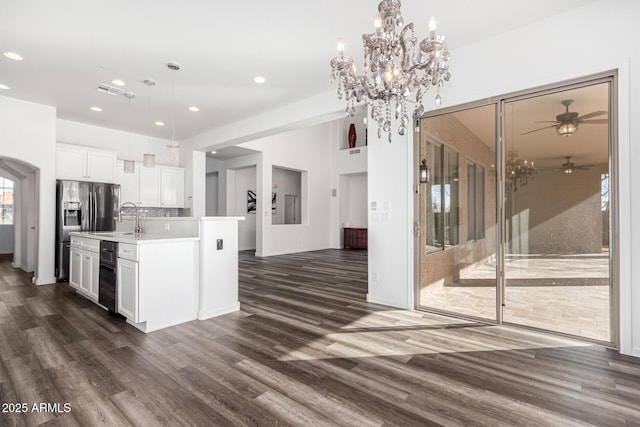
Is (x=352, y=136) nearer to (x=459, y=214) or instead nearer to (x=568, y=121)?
(x=459, y=214)

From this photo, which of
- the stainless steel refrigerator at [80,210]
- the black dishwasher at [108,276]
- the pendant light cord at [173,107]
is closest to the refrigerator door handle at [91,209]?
the stainless steel refrigerator at [80,210]

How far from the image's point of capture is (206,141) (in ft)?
23.5

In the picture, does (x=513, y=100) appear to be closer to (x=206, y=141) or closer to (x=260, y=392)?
(x=260, y=392)

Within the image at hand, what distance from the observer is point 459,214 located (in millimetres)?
3797

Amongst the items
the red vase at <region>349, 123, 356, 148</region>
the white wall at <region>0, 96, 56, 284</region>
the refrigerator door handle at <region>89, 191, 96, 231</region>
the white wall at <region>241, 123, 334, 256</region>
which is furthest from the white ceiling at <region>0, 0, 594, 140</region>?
the red vase at <region>349, 123, 356, 148</region>

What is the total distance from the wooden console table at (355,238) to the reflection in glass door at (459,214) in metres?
6.33

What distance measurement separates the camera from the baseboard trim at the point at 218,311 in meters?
3.52

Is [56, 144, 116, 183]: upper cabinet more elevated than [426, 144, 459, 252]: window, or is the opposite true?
[56, 144, 116, 183]: upper cabinet

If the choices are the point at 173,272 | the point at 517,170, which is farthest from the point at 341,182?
the point at 173,272

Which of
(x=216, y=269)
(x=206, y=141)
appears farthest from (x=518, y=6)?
(x=206, y=141)

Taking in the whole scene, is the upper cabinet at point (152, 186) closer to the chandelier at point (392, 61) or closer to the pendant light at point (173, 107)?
the pendant light at point (173, 107)

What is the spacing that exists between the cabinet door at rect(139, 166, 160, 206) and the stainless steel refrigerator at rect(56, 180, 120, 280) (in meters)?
0.89

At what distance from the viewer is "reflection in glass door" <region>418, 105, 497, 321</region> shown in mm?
3428

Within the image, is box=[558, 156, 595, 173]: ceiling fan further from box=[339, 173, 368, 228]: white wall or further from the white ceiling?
box=[339, 173, 368, 228]: white wall
